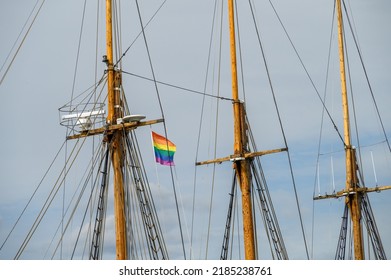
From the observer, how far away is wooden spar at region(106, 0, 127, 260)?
4644 cm

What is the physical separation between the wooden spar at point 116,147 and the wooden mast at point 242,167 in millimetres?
8294

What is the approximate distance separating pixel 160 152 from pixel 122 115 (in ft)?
10.1

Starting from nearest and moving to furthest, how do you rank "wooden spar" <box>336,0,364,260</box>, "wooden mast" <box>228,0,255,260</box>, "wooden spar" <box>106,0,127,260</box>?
"wooden spar" <box>106,0,127,260</box> → "wooden mast" <box>228,0,255,260</box> → "wooden spar" <box>336,0,364,260</box>

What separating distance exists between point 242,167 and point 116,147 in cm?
874

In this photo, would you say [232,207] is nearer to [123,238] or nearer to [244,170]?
[244,170]

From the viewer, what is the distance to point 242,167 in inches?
2105

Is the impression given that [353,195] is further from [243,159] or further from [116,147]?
[116,147]

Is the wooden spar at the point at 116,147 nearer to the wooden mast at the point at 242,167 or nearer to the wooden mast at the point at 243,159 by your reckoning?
the wooden mast at the point at 243,159

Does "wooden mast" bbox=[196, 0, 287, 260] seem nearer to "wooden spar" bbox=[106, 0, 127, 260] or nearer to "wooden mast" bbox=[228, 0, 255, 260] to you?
"wooden mast" bbox=[228, 0, 255, 260]

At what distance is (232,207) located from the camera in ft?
178

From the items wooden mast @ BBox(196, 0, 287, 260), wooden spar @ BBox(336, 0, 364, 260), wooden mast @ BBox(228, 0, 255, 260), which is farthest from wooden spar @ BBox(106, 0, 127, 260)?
wooden spar @ BBox(336, 0, 364, 260)

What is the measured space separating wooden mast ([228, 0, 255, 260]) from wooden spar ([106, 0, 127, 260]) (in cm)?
829

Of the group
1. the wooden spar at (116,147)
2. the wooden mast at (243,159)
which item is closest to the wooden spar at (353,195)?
the wooden mast at (243,159)
